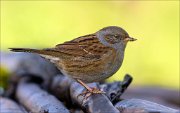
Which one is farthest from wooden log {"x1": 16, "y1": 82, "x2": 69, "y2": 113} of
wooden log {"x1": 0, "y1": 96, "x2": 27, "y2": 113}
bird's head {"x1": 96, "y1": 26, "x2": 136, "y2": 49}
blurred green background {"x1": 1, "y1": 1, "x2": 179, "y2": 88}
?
blurred green background {"x1": 1, "y1": 1, "x2": 179, "y2": 88}

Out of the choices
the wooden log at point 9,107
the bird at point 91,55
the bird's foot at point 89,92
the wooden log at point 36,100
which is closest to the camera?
the wooden log at point 36,100

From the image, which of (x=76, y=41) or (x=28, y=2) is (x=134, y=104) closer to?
(x=76, y=41)

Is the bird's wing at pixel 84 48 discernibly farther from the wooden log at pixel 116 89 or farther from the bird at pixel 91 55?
the wooden log at pixel 116 89

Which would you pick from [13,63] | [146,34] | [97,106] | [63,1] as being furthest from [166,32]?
[97,106]

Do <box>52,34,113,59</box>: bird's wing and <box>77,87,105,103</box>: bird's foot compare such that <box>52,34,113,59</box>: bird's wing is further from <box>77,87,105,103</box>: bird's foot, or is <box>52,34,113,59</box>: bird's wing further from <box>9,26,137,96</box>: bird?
<box>77,87,105,103</box>: bird's foot

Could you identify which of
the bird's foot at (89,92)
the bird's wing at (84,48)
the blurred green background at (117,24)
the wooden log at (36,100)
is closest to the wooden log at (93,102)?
the bird's foot at (89,92)

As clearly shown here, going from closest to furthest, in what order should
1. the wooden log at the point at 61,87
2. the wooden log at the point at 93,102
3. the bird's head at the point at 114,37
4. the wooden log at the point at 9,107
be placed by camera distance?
1. the wooden log at the point at 93,102
2. the wooden log at the point at 9,107
3. the wooden log at the point at 61,87
4. the bird's head at the point at 114,37

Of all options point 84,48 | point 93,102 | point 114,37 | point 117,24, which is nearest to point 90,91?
point 93,102

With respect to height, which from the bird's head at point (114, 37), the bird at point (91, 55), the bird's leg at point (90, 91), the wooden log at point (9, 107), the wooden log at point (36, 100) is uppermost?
the bird's head at point (114, 37)
